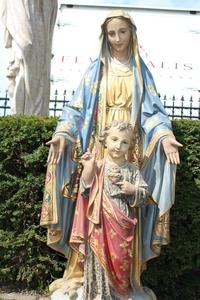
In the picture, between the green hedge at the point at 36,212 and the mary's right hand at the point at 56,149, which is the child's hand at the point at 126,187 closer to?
the mary's right hand at the point at 56,149

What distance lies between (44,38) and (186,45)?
10.0m

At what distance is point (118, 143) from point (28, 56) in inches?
98.0

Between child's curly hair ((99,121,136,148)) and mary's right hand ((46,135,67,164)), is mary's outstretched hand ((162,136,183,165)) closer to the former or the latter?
child's curly hair ((99,121,136,148))

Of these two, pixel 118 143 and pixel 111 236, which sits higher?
pixel 118 143

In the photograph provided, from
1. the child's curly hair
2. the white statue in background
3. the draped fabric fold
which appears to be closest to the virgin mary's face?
the child's curly hair

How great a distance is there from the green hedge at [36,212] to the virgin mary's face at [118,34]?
4.05ft

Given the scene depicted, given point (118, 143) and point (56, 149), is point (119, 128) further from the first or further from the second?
point (56, 149)

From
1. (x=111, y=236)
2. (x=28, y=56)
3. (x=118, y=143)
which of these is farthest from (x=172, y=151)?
(x=28, y=56)

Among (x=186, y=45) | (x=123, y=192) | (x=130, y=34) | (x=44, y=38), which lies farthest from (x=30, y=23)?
(x=186, y=45)

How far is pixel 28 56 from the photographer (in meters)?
6.41

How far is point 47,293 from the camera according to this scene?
5.63 metres

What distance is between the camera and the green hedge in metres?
5.61

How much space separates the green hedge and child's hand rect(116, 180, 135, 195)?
1514 millimetres

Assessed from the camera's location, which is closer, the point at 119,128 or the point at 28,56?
the point at 119,128
